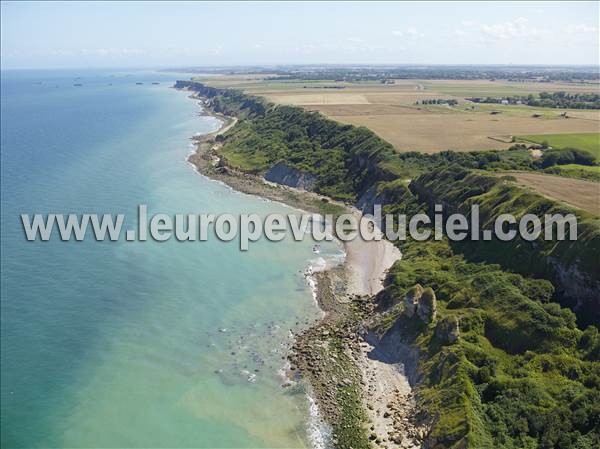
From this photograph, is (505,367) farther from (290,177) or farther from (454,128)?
(454,128)

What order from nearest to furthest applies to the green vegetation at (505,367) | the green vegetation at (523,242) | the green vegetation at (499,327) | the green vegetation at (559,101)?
the green vegetation at (505,367)
the green vegetation at (499,327)
the green vegetation at (523,242)
the green vegetation at (559,101)

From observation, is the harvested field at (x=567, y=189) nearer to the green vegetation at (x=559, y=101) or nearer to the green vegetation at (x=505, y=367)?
the green vegetation at (x=505, y=367)

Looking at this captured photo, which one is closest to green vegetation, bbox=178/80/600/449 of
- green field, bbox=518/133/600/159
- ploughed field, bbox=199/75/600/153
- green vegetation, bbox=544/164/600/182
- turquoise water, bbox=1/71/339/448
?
green vegetation, bbox=544/164/600/182

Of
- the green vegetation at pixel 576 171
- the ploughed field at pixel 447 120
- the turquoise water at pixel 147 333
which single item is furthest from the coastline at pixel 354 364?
the ploughed field at pixel 447 120

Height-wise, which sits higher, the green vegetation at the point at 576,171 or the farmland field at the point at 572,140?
the farmland field at the point at 572,140

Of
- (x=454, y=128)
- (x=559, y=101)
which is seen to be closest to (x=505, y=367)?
(x=454, y=128)

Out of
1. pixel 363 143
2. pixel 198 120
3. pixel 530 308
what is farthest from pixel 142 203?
pixel 198 120

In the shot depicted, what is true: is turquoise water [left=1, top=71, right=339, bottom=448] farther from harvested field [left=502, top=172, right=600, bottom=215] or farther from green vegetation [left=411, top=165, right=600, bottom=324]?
harvested field [left=502, top=172, right=600, bottom=215]
